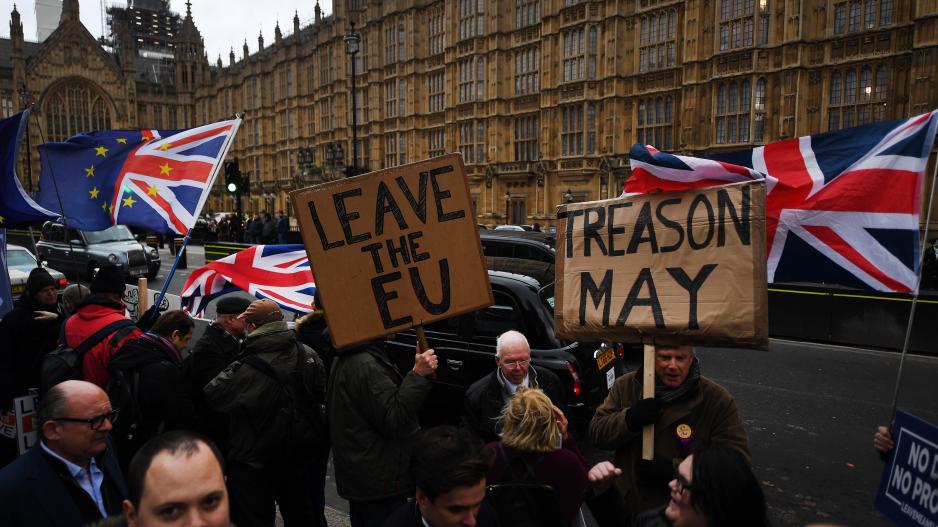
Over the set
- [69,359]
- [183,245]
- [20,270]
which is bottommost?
[20,270]

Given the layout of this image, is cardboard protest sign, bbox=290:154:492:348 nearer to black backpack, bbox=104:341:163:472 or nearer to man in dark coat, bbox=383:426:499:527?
man in dark coat, bbox=383:426:499:527

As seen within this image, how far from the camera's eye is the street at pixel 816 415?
5.04 metres

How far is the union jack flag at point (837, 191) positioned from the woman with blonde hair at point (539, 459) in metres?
1.48

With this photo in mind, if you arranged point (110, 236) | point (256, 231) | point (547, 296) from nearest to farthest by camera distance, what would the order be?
1. point (547, 296)
2. point (110, 236)
3. point (256, 231)

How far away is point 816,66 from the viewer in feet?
74.8

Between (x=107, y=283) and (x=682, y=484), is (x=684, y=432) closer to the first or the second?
(x=682, y=484)

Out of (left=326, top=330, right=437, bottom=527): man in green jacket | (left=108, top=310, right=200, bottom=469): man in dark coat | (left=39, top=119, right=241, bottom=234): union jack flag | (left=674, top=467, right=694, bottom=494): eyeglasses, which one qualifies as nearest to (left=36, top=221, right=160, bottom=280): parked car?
(left=39, top=119, right=241, bottom=234): union jack flag

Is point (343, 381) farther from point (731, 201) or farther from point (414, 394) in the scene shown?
point (731, 201)

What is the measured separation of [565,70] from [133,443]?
29.6 metres

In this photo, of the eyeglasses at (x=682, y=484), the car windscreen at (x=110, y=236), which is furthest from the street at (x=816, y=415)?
the car windscreen at (x=110, y=236)

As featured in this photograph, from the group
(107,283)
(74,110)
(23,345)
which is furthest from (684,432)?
(74,110)

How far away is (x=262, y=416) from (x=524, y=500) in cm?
176

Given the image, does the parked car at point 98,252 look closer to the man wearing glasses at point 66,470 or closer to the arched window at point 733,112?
the man wearing glasses at point 66,470

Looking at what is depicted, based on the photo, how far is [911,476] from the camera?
2.69 metres
